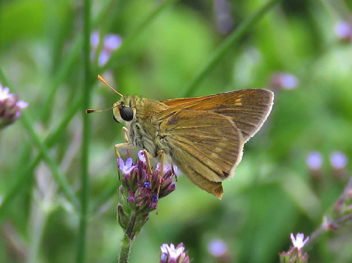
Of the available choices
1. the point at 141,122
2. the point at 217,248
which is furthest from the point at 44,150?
the point at 217,248

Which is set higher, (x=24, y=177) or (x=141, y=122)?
(x=141, y=122)

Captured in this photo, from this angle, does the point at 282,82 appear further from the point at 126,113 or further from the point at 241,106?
the point at 126,113

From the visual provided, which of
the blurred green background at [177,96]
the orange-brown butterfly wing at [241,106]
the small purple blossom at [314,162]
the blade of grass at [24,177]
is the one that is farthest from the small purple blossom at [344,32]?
the blade of grass at [24,177]

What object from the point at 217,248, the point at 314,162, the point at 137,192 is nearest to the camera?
the point at 137,192

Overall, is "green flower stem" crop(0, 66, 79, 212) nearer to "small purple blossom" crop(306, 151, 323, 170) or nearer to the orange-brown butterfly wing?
the orange-brown butterfly wing

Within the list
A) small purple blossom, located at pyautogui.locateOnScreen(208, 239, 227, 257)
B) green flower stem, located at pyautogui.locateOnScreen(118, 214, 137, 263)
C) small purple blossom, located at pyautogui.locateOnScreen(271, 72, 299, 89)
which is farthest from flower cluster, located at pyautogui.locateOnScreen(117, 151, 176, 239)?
small purple blossom, located at pyautogui.locateOnScreen(271, 72, 299, 89)

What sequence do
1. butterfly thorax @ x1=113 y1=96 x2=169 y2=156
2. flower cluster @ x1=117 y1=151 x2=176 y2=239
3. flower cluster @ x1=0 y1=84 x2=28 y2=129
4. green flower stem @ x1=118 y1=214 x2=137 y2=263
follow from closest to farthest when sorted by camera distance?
green flower stem @ x1=118 y1=214 x2=137 y2=263
flower cluster @ x1=117 y1=151 x2=176 y2=239
flower cluster @ x1=0 y1=84 x2=28 y2=129
butterfly thorax @ x1=113 y1=96 x2=169 y2=156
